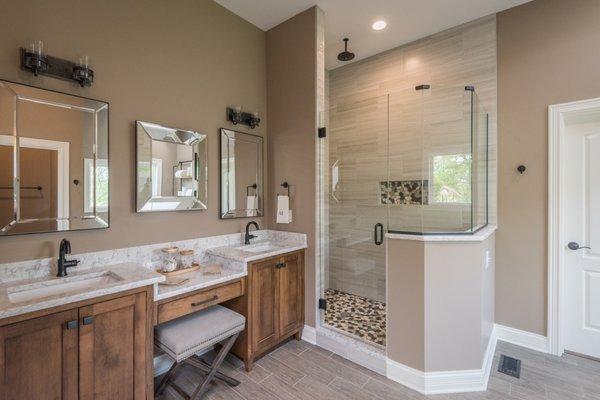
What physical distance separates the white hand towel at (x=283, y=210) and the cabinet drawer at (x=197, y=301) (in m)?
0.90

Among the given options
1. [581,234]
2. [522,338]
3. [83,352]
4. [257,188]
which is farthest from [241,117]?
[522,338]

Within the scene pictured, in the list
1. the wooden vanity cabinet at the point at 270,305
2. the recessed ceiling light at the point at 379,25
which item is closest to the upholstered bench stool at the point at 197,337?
the wooden vanity cabinet at the point at 270,305

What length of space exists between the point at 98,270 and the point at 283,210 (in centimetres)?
166

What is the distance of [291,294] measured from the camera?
8.95ft

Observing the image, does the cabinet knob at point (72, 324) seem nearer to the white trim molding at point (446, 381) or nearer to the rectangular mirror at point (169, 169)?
the rectangular mirror at point (169, 169)

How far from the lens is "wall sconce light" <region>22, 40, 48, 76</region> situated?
168 centimetres

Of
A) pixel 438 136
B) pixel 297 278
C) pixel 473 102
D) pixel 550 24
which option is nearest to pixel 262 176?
pixel 297 278

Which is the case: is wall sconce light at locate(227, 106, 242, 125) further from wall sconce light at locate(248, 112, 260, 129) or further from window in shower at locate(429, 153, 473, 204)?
window in shower at locate(429, 153, 473, 204)

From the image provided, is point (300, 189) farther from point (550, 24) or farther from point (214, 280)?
point (550, 24)

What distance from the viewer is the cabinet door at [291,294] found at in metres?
2.63

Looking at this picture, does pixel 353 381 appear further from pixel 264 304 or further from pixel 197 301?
pixel 197 301

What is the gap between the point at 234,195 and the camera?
9.41ft

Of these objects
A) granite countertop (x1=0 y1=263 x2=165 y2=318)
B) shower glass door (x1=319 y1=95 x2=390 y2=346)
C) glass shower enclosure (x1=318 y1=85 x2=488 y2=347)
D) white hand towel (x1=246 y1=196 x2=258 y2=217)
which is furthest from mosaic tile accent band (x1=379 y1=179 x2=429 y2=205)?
granite countertop (x1=0 y1=263 x2=165 y2=318)

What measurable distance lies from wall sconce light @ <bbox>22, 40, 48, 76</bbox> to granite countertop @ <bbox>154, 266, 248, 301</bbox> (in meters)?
1.54
